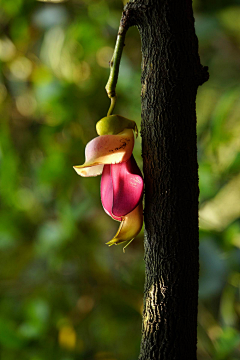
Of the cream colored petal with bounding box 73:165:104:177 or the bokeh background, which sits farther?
the bokeh background

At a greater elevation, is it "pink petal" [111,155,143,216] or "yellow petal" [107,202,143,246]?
"pink petal" [111,155,143,216]

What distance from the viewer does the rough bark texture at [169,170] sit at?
216 millimetres

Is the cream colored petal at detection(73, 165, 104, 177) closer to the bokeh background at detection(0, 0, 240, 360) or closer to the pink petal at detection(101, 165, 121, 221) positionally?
the pink petal at detection(101, 165, 121, 221)

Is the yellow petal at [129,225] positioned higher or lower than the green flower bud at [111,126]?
lower

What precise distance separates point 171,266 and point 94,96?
73 centimetres

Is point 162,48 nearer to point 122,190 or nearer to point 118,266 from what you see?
point 122,190

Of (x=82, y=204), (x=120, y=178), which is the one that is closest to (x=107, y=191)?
(x=120, y=178)

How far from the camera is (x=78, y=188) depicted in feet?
3.71

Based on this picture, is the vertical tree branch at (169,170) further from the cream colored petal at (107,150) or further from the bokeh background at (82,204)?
the bokeh background at (82,204)

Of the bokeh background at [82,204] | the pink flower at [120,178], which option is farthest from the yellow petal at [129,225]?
the bokeh background at [82,204]

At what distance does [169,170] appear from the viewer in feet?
0.71

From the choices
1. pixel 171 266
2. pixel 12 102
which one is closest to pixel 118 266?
pixel 12 102

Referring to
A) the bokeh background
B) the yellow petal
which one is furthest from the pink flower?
the bokeh background

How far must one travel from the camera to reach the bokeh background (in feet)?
2.57
